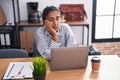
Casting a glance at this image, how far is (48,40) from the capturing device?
85.5 inches

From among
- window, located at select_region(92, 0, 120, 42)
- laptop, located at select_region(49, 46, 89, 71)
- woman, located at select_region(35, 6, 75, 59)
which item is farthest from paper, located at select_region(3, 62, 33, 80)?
window, located at select_region(92, 0, 120, 42)

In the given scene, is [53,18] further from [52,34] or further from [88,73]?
[88,73]

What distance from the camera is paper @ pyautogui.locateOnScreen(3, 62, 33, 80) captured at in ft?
5.08

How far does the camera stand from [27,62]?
5.91ft

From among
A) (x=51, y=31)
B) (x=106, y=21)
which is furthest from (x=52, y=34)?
(x=106, y=21)

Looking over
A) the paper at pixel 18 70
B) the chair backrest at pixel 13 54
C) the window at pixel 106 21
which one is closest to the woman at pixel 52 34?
the chair backrest at pixel 13 54

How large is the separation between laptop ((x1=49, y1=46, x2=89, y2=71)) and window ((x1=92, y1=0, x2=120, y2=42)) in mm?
2174

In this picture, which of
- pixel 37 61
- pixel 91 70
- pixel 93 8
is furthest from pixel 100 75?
pixel 93 8

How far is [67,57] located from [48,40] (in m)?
0.62

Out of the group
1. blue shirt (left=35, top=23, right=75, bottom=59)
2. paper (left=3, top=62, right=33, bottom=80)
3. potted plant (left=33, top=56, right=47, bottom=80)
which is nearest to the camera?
potted plant (left=33, top=56, right=47, bottom=80)

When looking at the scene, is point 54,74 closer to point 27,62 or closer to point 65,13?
point 27,62

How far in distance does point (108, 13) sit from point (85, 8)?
1.52 feet

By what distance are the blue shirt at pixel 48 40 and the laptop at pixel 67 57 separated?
267mm

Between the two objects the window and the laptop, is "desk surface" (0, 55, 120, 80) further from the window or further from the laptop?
the window
